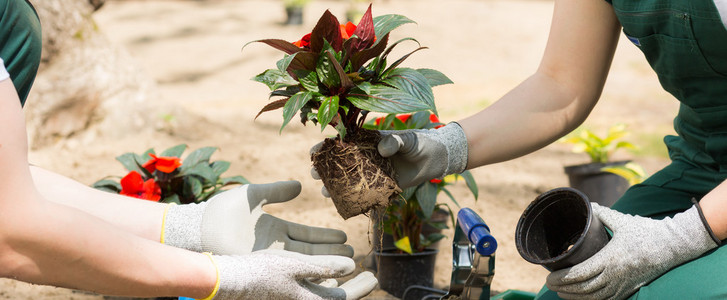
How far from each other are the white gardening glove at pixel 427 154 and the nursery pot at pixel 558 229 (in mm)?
285

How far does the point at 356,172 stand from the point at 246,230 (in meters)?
0.40

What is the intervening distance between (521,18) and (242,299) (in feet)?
31.9

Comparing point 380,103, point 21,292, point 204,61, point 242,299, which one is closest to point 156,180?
point 21,292

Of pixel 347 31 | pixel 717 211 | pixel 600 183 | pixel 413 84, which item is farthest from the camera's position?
Result: pixel 600 183

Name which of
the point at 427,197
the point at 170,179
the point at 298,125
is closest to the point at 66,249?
the point at 170,179

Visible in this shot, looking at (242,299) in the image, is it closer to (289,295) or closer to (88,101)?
(289,295)

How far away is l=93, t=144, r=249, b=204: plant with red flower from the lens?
8.21 ft

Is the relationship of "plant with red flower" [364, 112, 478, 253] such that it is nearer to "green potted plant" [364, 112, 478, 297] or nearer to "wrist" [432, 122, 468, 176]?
"green potted plant" [364, 112, 478, 297]

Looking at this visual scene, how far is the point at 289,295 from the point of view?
5.79 feet

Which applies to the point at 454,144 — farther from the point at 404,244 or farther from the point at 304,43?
the point at 404,244

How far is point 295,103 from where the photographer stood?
167 cm

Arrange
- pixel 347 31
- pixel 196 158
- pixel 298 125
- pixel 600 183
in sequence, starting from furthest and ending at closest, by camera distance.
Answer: pixel 298 125, pixel 600 183, pixel 196 158, pixel 347 31

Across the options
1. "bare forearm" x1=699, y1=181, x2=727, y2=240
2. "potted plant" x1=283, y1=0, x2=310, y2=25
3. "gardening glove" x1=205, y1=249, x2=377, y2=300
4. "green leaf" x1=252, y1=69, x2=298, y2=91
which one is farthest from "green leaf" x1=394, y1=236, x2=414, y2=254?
"potted plant" x1=283, y1=0, x2=310, y2=25

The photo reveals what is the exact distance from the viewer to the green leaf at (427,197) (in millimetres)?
2553
